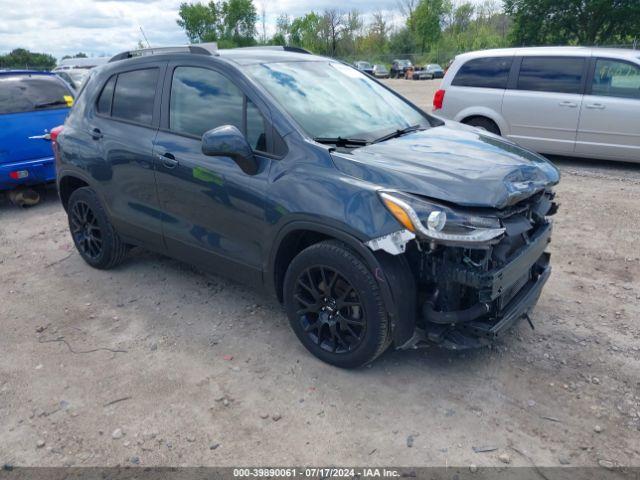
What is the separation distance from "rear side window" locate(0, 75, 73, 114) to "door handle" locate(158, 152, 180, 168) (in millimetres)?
4438

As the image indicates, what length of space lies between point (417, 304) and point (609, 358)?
138cm

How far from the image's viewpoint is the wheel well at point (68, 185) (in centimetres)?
492

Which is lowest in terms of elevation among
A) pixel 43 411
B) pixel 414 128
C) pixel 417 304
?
pixel 43 411

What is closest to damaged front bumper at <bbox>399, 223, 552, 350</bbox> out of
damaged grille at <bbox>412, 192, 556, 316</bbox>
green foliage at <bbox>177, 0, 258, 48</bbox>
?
damaged grille at <bbox>412, 192, 556, 316</bbox>

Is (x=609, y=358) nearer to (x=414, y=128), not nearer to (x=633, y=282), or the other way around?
(x=633, y=282)

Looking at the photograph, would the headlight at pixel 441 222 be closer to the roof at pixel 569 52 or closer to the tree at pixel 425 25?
the roof at pixel 569 52

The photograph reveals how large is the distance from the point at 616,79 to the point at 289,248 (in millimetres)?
6727

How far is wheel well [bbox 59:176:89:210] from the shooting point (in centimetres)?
492

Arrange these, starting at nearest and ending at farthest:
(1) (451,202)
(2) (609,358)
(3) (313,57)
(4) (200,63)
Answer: (1) (451,202), (2) (609,358), (4) (200,63), (3) (313,57)

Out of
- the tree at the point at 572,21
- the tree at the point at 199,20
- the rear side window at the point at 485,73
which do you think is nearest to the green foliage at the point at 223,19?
the tree at the point at 199,20

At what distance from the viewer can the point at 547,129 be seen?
820 centimetres

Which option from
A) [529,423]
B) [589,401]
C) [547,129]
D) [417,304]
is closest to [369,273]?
[417,304]

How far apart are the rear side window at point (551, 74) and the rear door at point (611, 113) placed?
0.71 feet

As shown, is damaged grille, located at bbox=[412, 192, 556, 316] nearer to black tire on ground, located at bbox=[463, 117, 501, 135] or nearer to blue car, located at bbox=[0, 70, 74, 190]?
blue car, located at bbox=[0, 70, 74, 190]
